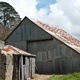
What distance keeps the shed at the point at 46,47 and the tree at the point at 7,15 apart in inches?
786

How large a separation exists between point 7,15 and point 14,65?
29.2 meters

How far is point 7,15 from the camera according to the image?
49.6 metres

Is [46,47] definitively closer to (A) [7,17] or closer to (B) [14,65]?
(B) [14,65]

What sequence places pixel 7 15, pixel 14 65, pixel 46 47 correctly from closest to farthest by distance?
pixel 14 65 < pixel 46 47 < pixel 7 15

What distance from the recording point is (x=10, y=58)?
20.9 m

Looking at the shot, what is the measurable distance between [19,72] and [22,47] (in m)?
7.61

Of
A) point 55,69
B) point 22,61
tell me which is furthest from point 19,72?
point 55,69

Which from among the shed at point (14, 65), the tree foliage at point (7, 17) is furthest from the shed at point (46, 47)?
the tree foliage at point (7, 17)

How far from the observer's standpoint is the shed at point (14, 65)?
66.6 feet

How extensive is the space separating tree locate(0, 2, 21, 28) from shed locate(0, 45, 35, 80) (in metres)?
26.4

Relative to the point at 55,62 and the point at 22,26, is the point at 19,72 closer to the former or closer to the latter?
the point at 55,62

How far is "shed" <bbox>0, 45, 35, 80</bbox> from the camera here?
20.3 m

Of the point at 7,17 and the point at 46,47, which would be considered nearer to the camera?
the point at 46,47

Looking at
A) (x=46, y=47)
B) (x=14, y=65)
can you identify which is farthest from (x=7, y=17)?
(x=14, y=65)
